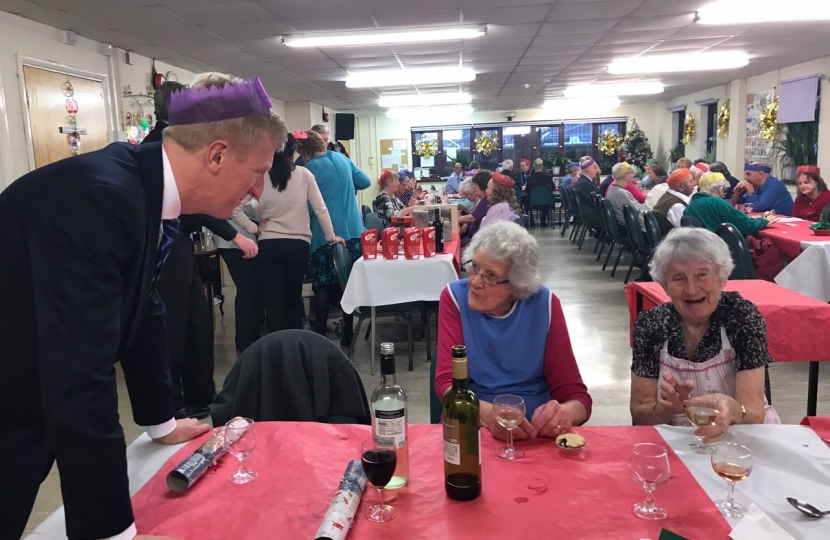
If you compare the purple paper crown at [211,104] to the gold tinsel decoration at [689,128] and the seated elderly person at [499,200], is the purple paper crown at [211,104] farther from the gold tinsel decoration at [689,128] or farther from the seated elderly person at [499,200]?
the gold tinsel decoration at [689,128]

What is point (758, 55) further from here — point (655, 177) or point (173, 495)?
point (173, 495)

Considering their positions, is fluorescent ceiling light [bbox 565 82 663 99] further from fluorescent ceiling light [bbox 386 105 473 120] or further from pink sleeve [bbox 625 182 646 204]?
pink sleeve [bbox 625 182 646 204]

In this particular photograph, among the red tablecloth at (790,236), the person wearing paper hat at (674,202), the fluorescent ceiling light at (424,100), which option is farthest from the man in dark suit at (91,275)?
the fluorescent ceiling light at (424,100)

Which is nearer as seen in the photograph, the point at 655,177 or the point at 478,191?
the point at 478,191

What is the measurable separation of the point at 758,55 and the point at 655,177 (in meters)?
2.62

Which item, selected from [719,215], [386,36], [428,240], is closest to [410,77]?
[386,36]

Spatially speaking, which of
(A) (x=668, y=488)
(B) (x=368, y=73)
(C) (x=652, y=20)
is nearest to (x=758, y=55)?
(C) (x=652, y=20)

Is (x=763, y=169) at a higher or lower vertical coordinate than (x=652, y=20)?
lower

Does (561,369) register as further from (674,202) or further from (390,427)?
(674,202)

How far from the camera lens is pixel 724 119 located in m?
11.9

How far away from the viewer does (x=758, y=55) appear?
27.3 ft

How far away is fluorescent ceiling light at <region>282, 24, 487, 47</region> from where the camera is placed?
19.6 ft

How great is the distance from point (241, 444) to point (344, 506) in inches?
13.4

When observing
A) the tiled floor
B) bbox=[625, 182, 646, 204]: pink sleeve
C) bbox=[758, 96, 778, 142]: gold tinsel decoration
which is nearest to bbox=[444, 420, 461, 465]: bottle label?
the tiled floor
